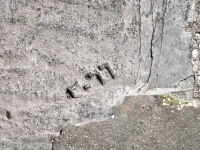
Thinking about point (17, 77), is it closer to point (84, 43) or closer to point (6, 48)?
point (6, 48)

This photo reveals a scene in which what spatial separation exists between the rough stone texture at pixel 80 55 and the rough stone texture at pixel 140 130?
0.18 feet

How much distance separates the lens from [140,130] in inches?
55.3

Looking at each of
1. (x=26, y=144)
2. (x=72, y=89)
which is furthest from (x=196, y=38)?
(x=26, y=144)

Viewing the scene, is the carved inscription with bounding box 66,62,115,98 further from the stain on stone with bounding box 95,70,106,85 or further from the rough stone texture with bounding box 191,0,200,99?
the rough stone texture with bounding box 191,0,200,99

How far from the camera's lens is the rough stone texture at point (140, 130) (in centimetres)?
139

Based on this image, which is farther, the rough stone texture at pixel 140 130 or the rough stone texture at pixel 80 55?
the rough stone texture at pixel 140 130

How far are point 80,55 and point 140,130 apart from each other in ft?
1.48

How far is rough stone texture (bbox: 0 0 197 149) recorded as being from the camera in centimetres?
129

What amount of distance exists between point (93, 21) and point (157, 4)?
0.30m

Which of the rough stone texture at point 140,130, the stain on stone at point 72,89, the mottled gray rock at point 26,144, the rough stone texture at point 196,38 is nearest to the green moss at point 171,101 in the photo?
the rough stone texture at point 140,130

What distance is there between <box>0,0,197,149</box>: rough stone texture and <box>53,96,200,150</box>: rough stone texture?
2.1 inches

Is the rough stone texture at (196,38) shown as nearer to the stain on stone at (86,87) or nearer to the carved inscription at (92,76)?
the carved inscription at (92,76)

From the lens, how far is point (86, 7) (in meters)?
1.31

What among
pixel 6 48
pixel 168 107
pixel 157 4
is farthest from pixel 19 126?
pixel 157 4
